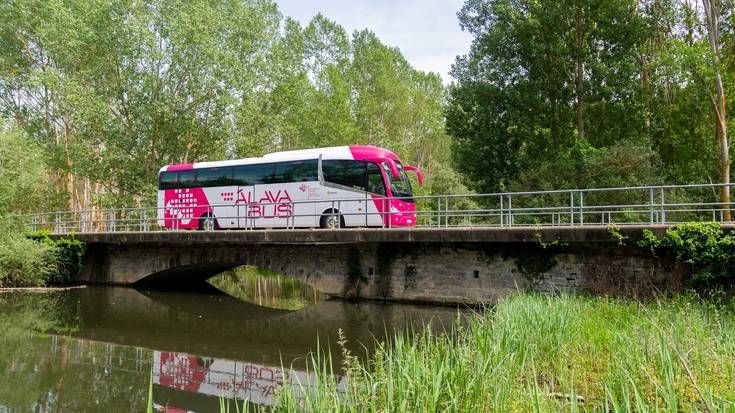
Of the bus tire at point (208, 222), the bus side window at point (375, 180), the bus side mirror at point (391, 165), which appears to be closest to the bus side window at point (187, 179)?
the bus tire at point (208, 222)

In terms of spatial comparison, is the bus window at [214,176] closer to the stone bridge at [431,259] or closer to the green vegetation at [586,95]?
the stone bridge at [431,259]

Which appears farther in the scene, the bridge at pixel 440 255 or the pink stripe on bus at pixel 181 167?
the pink stripe on bus at pixel 181 167

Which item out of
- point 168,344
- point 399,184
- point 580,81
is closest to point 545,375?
point 168,344

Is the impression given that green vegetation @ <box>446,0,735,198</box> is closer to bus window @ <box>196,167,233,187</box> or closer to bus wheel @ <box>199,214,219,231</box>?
bus window @ <box>196,167,233,187</box>

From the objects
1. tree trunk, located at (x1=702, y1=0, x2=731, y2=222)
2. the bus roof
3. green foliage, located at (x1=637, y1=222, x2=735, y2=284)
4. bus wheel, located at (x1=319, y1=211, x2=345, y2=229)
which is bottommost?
green foliage, located at (x1=637, y1=222, x2=735, y2=284)

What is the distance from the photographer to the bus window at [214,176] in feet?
67.1

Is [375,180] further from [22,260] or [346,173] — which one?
[22,260]

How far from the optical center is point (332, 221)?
691 inches

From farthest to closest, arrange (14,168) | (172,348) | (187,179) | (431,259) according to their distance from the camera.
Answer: (187,179), (14,168), (431,259), (172,348)

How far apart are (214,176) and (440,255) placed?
9.68 meters

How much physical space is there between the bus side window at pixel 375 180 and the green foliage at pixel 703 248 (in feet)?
26.1

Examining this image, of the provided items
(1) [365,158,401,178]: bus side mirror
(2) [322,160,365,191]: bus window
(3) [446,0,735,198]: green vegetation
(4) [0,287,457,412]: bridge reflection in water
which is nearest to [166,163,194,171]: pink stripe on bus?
(4) [0,287,457,412]: bridge reflection in water

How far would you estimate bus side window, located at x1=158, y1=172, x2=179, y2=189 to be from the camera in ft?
71.7

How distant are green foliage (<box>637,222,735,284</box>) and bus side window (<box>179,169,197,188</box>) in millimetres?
15819
